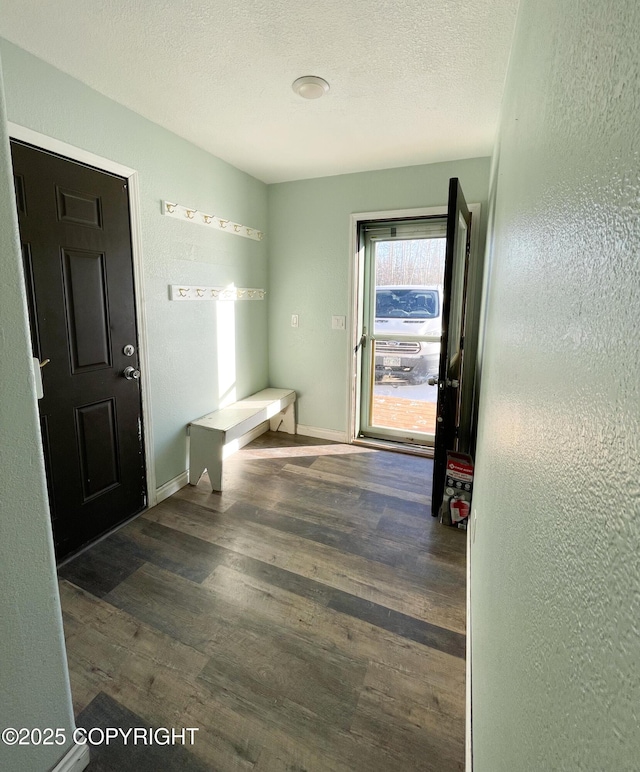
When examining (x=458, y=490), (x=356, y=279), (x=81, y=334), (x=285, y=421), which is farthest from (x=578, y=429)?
(x=285, y=421)

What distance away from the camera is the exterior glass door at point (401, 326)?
3.47 m

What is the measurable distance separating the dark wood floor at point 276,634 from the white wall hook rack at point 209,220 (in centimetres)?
199

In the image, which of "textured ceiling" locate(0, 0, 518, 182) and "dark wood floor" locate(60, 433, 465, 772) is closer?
"dark wood floor" locate(60, 433, 465, 772)

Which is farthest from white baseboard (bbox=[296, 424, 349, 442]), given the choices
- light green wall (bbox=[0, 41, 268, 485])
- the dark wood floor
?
the dark wood floor

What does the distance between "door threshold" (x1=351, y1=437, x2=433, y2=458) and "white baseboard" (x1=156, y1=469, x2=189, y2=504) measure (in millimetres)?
1625

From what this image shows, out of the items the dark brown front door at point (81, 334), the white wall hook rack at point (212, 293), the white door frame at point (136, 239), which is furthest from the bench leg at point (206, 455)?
the white wall hook rack at point (212, 293)

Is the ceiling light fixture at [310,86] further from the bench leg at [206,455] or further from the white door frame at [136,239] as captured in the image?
the bench leg at [206,455]

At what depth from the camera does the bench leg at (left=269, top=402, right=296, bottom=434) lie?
3986 mm

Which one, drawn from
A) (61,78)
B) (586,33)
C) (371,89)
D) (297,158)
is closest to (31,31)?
(61,78)

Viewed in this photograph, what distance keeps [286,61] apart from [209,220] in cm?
136

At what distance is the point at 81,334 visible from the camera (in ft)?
6.88

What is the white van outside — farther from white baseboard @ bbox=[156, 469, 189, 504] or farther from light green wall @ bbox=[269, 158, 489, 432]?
white baseboard @ bbox=[156, 469, 189, 504]

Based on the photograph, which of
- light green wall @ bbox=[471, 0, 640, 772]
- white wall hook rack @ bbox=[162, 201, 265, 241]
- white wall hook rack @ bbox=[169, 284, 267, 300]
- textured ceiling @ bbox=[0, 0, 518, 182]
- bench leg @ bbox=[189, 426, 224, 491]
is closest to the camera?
light green wall @ bbox=[471, 0, 640, 772]

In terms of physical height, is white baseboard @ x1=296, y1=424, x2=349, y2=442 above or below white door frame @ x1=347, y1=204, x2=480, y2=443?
below
